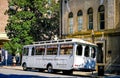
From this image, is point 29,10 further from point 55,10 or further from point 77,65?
point 77,65

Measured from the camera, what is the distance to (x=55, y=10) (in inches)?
1823

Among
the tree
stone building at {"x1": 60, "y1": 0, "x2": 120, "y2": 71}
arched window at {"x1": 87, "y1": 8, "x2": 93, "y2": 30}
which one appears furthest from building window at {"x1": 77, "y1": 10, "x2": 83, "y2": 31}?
the tree

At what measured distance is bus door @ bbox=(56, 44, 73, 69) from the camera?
27087 mm

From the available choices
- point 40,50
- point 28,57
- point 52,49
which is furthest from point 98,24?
point 28,57

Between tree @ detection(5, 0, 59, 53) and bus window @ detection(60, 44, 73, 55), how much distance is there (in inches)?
561

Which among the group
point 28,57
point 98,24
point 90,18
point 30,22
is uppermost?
point 30,22

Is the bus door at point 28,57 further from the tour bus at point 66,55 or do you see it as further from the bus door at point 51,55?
the bus door at point 51,55

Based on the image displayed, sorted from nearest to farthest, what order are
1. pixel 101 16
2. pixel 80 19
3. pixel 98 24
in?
pixel 101 16
pixel 98 24
pixel 80 19

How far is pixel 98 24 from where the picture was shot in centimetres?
3253

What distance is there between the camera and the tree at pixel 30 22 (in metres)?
42.3

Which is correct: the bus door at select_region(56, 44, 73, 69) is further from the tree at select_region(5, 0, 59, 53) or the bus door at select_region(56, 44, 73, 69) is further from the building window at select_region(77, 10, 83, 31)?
the tree at select_region(5, 0, 59, 53)

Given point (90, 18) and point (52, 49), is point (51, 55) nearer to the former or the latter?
point (52, 49)

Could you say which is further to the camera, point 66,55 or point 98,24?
point 98,24

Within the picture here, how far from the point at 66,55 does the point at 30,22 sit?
53.4ft
